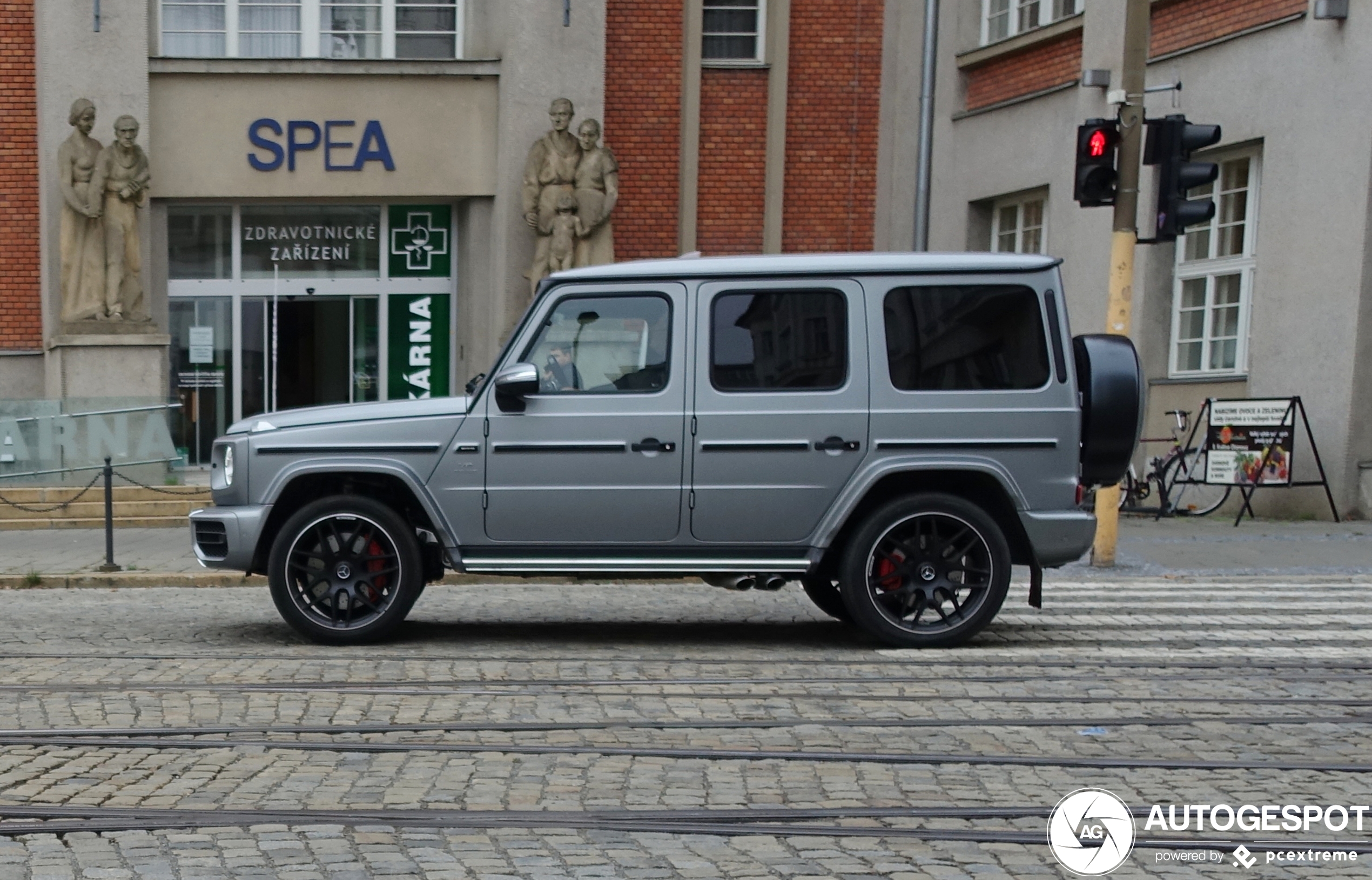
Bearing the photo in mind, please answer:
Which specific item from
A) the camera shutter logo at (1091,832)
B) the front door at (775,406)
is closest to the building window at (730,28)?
the front door at (775,406)

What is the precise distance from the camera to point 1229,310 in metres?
18.4

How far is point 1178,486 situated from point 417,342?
1062cm

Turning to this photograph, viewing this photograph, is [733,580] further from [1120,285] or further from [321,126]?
[321,126]

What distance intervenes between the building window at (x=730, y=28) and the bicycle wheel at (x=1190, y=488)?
8.73m

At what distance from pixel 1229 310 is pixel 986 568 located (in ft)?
36.4

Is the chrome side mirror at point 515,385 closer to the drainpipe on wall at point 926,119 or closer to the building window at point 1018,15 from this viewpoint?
the drainpipe on wall at point 926,119

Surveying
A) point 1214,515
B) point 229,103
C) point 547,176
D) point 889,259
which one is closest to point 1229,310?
point 1214,515

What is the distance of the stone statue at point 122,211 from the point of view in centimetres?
2070

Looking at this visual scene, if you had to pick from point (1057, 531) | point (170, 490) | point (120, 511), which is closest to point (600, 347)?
point (1057, 531)

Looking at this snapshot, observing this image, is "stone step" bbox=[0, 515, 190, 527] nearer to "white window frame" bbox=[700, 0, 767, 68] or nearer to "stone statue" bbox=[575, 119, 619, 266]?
"stone statue" bbox=[575, 119, 619, 266]

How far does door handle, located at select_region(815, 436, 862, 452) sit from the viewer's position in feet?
27.8

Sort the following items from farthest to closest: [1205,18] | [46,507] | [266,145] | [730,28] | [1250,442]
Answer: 1. [730,28]
2. [266,145]
3. [1205,18]
4. [46,507]
5. [1250,442]

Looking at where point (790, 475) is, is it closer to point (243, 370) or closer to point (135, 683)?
point (135, 683)

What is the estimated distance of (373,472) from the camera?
8.54 m
